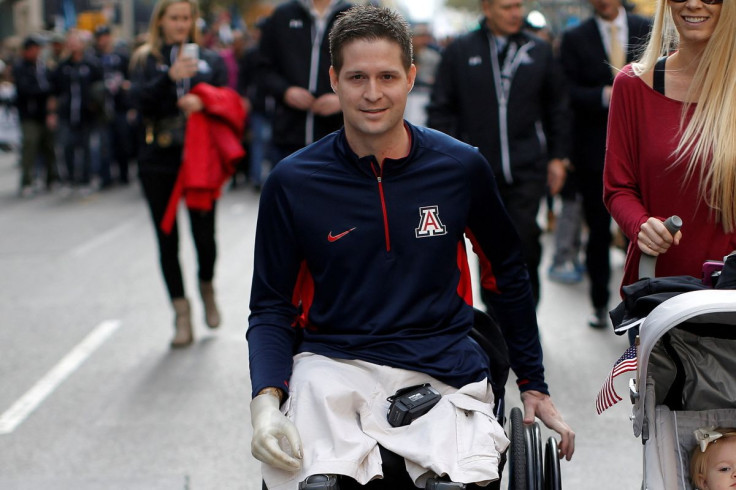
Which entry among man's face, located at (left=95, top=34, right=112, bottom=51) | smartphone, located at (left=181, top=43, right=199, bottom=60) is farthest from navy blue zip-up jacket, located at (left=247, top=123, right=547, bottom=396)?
man's face, located at (left=95, top=34, right=112, bottom=51)

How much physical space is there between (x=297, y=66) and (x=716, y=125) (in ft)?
11.6

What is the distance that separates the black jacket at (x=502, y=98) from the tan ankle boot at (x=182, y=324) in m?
2.00

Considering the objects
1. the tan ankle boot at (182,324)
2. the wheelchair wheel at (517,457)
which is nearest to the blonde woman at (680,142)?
the wheelchair wheel at (517,457)

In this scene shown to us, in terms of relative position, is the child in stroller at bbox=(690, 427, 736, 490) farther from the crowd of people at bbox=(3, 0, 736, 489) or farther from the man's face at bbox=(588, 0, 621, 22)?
the man's face at bbox=(588, 0, 621, 22)

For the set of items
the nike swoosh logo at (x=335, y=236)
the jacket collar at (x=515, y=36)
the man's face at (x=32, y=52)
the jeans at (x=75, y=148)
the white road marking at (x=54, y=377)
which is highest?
the jacket collar at (x=515, y=36)

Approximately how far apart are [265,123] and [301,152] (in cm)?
1259

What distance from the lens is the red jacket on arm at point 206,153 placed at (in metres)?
6.52

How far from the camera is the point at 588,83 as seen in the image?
699 centimetres

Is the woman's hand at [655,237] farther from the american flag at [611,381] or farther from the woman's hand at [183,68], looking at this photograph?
the woman's hand at [183,68]

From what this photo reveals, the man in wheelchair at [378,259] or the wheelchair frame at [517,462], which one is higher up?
the man in wheelchair at [378,259]

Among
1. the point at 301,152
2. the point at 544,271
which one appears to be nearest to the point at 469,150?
the point at 301,152

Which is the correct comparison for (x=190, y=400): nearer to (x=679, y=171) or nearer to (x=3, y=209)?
(x=679, y=171)

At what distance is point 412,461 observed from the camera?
2760 millimetres

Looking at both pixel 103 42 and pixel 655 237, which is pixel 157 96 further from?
pixel 103 42
